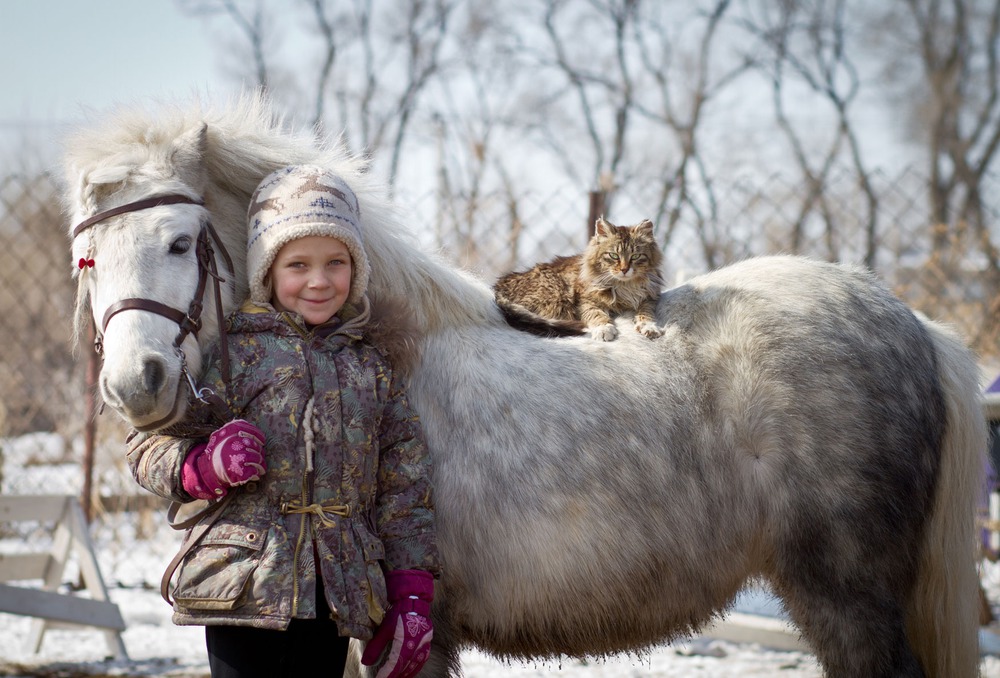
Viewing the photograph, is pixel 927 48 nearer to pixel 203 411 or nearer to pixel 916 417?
pixel 916 417

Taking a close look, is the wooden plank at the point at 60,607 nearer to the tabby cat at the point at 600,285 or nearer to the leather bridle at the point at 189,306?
the leather bridle at the point at 189,306

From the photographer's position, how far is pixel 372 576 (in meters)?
1.98

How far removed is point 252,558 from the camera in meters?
1.87

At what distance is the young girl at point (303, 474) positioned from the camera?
1852mm

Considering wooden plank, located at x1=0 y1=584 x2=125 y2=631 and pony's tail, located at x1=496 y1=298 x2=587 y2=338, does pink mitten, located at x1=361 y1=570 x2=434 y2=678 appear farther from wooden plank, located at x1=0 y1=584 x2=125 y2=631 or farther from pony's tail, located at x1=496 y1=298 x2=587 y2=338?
wooden plank, located at x1=0 y1=584 x2=125 y2=631

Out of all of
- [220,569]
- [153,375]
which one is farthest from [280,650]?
[153,375]

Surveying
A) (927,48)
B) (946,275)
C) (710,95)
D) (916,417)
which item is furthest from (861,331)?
(927,48)

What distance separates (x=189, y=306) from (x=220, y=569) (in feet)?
2.04

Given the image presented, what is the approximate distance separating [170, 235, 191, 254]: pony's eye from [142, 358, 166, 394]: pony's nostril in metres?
0.32

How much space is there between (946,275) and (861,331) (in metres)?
4.39

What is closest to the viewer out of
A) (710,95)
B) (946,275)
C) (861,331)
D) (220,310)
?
(220,310)

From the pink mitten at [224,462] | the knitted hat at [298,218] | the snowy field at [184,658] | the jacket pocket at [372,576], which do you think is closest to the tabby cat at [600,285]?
the knitted hat at [298,218]

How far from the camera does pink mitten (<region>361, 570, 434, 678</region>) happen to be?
198 cm

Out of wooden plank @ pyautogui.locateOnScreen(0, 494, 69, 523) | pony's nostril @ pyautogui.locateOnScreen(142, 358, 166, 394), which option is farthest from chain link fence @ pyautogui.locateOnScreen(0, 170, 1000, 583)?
pony's nostril @ pyautogui.locateOnScreen(142, 358, 166, 394)
